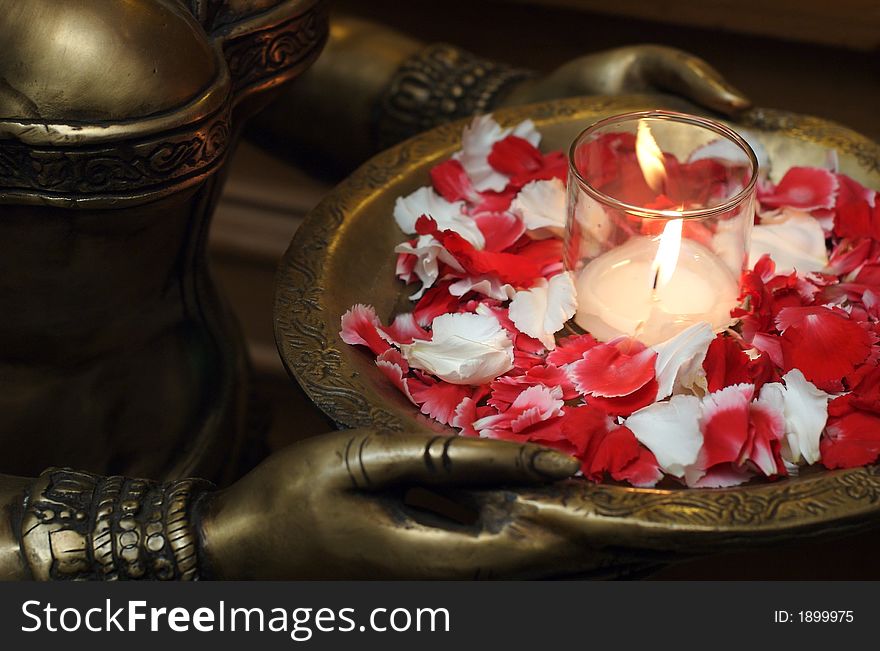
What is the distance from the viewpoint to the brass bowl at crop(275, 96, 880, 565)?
50 centimetres

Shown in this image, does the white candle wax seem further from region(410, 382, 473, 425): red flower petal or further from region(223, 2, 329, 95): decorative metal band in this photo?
region(223, 2, 329, 95): decorative metal band

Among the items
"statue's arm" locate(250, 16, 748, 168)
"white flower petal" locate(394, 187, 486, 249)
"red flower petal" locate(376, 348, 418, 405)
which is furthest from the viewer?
"statue's arm" locate(250, 16, 748, 168)

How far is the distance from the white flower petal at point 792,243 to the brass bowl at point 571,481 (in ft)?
0.25

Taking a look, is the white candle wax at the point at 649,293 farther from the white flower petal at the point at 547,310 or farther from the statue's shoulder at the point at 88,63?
the statue's shoulder at the point at 88,63

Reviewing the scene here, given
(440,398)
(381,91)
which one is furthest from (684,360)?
(381,91)

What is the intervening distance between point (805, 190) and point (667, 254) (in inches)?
6.1

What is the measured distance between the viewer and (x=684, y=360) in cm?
58

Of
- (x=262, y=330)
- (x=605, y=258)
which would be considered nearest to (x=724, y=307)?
(x=605, y=258)

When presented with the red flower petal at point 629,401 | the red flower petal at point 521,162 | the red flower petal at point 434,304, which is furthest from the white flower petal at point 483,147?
the red flower petal at point 629,401

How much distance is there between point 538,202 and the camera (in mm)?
723

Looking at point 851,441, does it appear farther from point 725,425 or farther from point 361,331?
point 361,331

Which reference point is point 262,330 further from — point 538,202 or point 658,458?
point 658,458

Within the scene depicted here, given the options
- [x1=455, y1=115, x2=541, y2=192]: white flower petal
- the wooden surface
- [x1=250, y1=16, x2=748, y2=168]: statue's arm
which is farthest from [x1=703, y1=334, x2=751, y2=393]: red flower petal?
the wooden surface

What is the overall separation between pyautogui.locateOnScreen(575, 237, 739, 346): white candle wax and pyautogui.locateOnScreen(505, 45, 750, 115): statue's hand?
17 centimetres
